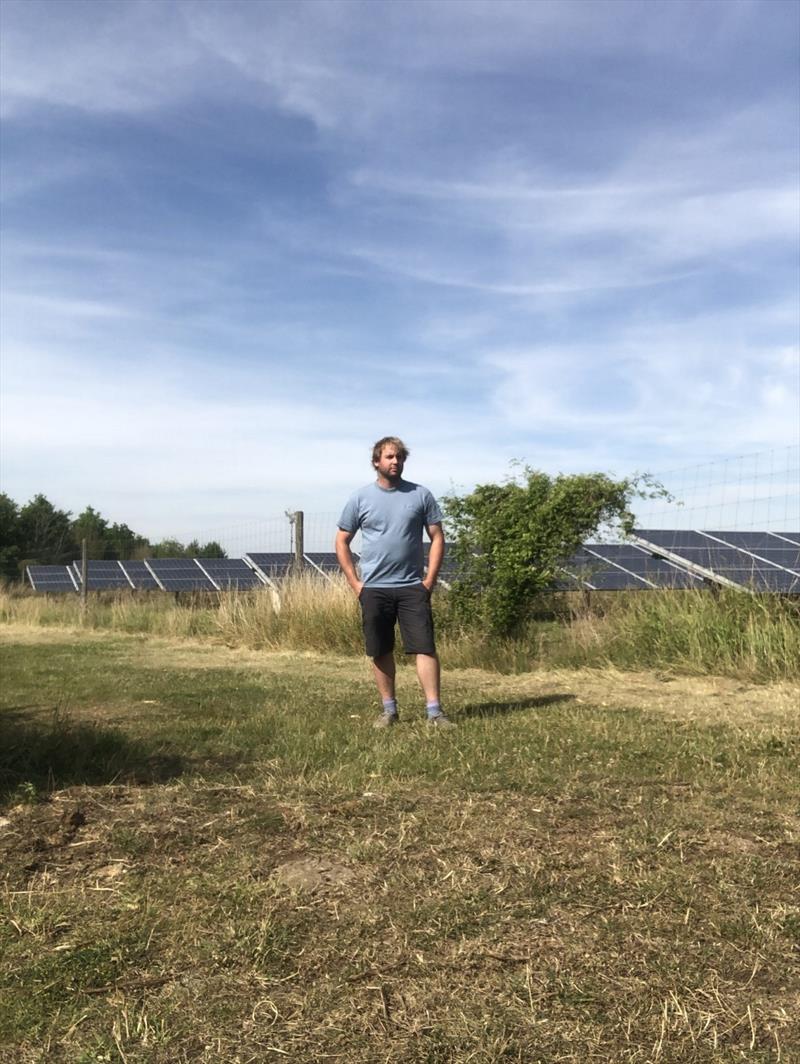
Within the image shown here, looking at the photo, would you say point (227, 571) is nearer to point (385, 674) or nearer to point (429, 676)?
point (385, 674)

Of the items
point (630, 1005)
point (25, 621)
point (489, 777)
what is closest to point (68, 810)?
point (489, 777)

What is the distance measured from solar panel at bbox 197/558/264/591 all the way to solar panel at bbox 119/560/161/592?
1267mm

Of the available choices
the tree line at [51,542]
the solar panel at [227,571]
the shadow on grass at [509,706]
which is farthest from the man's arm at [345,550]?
the tree line at [51,542]

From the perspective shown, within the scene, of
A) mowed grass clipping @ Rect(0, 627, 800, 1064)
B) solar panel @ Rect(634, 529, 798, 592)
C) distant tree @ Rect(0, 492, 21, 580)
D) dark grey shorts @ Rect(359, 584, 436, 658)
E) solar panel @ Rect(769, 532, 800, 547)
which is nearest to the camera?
mowed grass clipping @ Rect(0, 627, 800, 1064)

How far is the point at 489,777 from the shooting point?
4.10 metres

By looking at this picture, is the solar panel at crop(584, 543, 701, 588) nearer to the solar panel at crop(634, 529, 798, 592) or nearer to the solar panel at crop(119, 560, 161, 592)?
the solar panel at crop(634, 529, 798, 592)

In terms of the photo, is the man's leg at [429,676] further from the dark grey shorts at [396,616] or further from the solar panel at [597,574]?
the solar panel at [597,574]

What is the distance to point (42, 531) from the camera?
61156 mm

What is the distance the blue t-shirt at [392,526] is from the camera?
19.2 feet

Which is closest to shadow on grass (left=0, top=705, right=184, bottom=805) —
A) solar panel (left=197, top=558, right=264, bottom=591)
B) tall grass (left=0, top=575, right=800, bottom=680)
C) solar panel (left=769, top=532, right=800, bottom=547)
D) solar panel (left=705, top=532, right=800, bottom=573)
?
tall grass (left=0, top=575, right=800, bottom=680)

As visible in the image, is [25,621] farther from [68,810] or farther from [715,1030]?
[715,1030]

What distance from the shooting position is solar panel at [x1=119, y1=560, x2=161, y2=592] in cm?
2155

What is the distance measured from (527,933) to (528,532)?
7.82 m

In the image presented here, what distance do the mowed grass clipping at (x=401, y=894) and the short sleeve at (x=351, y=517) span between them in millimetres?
1298
